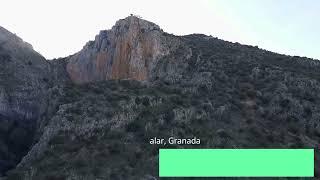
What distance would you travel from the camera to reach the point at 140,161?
37.8m

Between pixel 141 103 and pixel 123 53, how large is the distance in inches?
1236

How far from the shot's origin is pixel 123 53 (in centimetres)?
8006

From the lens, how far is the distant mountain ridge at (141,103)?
40094 mm

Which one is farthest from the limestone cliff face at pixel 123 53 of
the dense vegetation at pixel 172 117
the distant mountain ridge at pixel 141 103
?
the dense vegetation at pixel 172 117

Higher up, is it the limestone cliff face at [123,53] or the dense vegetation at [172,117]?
the limestone cliff face at [123,53]

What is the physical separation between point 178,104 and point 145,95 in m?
4.11

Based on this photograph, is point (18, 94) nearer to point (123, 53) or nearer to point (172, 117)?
point (123, 53)

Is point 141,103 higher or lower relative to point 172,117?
higher

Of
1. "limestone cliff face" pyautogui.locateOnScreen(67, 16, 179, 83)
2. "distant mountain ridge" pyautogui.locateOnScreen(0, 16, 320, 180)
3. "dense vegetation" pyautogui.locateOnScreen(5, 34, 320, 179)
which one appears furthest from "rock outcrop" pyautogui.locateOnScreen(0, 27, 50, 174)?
"limestone cliff face" pyautogui.locateOnScreen(67, 16, 179, 83)

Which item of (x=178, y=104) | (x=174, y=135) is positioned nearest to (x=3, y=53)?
(x=178, y=104)

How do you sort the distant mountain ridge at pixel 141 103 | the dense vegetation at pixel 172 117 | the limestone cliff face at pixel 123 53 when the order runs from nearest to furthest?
the dense vegetation at pixel 172 117 < the distant mountain ridge at pixel 141 103 < the limestone cliff face at pixel 123 53

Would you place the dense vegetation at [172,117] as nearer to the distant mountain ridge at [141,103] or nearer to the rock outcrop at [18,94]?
the distant mountain ridge at [141,103]

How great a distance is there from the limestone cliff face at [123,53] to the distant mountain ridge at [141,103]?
212 mm

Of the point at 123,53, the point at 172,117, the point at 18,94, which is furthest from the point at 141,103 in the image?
the point at 123,53
